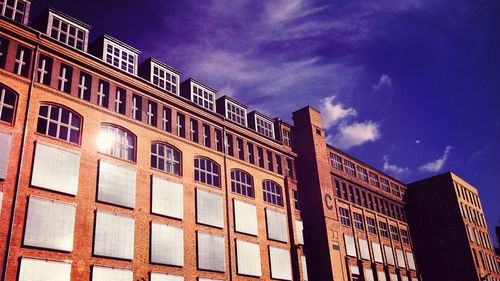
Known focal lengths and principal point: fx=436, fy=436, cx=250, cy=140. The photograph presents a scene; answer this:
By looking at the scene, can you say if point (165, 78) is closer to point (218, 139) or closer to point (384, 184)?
point (218, 139)

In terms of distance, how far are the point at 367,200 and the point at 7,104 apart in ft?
128

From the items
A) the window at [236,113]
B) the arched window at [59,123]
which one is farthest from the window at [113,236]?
the window at [236,113]

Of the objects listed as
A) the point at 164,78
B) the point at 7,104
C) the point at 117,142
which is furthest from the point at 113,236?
the point at 164,78

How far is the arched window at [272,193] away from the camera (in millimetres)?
37000

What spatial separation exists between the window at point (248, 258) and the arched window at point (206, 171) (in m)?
4.76

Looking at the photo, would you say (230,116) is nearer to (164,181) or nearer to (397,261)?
(164,181)

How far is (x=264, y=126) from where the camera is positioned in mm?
41031

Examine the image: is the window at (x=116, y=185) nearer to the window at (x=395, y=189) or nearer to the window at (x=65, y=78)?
the window at (x=65, y=78)

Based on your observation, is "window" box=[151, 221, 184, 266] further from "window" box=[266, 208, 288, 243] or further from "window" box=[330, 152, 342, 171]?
"window" box=[330, 152, 342, 171]

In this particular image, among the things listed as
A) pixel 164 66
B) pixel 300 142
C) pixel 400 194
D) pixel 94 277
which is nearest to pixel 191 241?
pixel 94 277

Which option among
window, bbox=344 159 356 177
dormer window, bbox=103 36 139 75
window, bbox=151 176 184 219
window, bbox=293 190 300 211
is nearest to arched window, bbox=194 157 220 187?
window, bbox=151 176 184 219

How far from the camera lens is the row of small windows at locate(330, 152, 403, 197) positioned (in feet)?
158

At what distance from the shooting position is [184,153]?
30.9m

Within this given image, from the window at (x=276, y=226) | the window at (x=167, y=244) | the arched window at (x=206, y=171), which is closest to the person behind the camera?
the window at (x=167, y=244)
